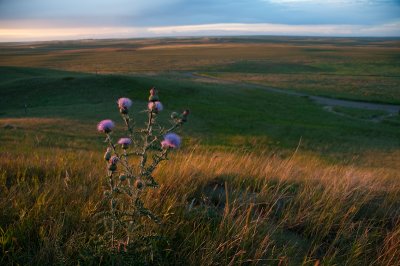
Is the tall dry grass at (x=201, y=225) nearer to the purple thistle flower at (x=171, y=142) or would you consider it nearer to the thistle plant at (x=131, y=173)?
the thistle plant at (x=131, y=173)

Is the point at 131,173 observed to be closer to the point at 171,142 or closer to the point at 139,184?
the point at 139,184

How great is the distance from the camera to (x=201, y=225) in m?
3.18

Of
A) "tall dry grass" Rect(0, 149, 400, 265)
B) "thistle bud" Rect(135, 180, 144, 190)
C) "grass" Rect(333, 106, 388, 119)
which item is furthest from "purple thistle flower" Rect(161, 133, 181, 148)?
"grass" Rect(333, 106, 388, 119)

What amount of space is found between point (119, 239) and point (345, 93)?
54.3 meters

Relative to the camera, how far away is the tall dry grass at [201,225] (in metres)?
2.74

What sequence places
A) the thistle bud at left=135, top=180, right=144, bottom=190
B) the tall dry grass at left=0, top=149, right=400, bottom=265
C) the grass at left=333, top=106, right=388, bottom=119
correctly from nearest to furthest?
the thistle bud at left=135, top=180, right=144, bottom=190 < the tall dry grass at left=0, top=149, right=400, bottom=265 < the grass at left=333, top=106, right=388, bottom=119

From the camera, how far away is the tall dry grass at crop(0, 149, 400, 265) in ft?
8.98

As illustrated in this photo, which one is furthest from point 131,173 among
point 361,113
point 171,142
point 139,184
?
point 361,113

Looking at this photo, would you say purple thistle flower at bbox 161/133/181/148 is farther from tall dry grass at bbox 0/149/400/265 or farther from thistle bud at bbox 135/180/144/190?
tall dry grass at bbox 0/149/400/265

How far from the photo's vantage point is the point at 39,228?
2934 millimetres

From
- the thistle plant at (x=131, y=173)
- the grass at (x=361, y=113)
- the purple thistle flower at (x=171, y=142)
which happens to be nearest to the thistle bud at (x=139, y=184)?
the thistle plant at (x=131, y=173)

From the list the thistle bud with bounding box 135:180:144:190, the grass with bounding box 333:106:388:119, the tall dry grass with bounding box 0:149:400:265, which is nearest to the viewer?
the thistle bud with bounding box 135:180:144:190

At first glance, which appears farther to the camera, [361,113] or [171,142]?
[361,113]

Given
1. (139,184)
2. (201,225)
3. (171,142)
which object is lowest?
(201,225)
